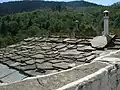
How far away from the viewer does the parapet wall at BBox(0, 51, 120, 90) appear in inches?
77.7

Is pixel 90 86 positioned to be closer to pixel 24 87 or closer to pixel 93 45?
pixel 24 87

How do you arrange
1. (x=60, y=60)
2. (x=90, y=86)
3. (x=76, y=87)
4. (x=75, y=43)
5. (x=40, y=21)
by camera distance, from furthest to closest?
1. (x=40, y=21)
2. (x=75, y=43)
3. (x=60, y=60)
4. (x=90, y=86)
5. (x=76, y=87)

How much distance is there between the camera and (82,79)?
206 centimetres

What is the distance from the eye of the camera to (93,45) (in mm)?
5676

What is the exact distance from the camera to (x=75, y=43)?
6.16 metres

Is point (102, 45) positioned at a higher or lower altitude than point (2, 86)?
lower

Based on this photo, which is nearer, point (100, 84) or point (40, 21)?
point (100, 84)

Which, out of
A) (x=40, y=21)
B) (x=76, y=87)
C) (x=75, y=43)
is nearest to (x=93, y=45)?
(x=75, y=43)

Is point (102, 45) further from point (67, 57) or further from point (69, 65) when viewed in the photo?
point (69, 65)

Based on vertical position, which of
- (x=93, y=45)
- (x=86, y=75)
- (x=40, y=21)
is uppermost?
(x=86, y=75)

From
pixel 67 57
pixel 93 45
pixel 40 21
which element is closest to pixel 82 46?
pixel 93 45

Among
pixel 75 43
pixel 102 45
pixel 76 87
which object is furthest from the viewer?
pixel 75 43

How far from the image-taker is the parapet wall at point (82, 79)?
1975 mm

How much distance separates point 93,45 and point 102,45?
0.23 metres
